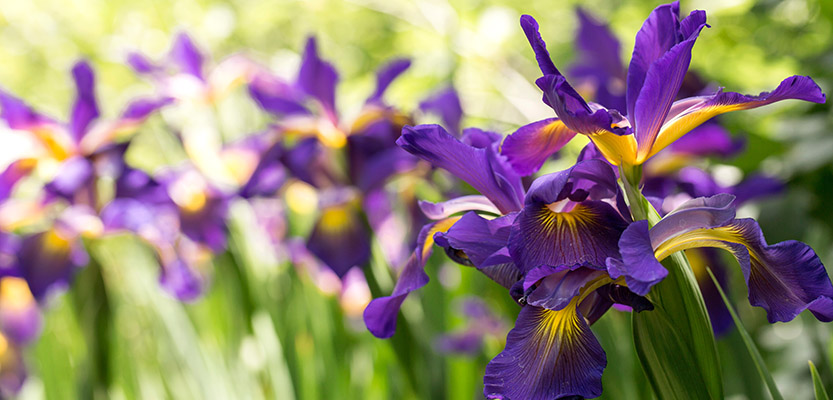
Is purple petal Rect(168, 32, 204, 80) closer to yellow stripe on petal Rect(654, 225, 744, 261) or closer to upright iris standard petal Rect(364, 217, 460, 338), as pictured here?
upright iris standard petal Rect(364, 217, 460, 338)

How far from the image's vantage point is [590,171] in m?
0.39

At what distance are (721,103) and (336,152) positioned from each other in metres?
0.60

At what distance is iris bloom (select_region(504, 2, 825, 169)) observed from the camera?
372 millimetres

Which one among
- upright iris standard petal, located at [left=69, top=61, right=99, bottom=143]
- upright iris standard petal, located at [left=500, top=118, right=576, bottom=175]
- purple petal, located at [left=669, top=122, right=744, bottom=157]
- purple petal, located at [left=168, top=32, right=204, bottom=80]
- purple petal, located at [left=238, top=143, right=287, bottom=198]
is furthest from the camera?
purple petal, located at [left=168, top=32, right=204, bottom=80]

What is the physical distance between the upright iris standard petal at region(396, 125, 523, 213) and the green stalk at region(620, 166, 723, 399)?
0.09 metres

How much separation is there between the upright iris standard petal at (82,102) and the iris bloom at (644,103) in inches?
31.1

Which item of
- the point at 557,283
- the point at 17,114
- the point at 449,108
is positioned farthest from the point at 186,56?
A: the point at 557,283

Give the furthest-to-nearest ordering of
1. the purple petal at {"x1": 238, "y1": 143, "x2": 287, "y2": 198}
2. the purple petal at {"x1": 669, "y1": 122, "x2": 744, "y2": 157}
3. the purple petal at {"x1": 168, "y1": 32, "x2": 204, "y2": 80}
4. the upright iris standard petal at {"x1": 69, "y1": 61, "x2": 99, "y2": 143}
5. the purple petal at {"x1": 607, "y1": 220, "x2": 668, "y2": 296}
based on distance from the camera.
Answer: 1. the purple petal at {"x1": 168, "y1": 32, "x2": 204, "y2": 80}
2. the upright iris standard petal at {"x1": 69, "y1": 61, "x2": 99, "y2": 143}
3. the purple petal at {"x1": 238, "y1": 143, "x2": 287, "y2": 198}
4. the purple petal at {"x1": 669, "y1": 122, "x2": 744, "y2": 157}
5. the purple petal at {"x1": 607, "y1": 220, "x2": 668, "y2": 296}

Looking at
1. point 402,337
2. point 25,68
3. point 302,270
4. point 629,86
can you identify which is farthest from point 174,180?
point 25,68

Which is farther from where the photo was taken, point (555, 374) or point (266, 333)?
point (266, 333)

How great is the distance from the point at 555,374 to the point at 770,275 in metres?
0.14

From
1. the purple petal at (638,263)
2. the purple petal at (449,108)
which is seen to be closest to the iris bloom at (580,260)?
the purple petal at (638,263)

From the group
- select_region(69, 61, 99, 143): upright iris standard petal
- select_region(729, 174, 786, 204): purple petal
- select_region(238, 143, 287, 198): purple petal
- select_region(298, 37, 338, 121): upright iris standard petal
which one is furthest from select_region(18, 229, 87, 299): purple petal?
select_region(729, 174, 786, 204): purple petal

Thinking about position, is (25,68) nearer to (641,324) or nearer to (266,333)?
(266,333)
